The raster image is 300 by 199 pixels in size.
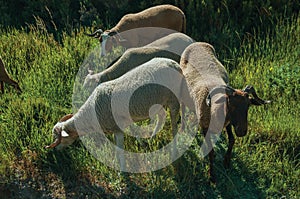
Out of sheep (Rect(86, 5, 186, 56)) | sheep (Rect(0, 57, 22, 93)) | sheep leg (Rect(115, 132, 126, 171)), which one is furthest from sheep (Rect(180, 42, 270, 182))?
sheep (Rect(0, 57, 22, 93))

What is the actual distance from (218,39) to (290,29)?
1194 millimetres

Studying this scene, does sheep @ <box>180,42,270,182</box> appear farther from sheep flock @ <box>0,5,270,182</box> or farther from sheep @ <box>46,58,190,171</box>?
sheep @ <box>46,58,190,171</box>

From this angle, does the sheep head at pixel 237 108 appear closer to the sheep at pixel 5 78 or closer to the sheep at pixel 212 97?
the sheep at pixel 212 97

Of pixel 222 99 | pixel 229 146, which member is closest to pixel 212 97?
pixel 222 99

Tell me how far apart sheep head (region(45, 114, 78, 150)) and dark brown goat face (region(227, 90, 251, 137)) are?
192 centimetres

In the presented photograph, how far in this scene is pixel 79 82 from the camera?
7.25 metres

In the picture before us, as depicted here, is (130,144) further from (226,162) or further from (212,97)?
(212,97)

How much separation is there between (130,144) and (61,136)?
876mm

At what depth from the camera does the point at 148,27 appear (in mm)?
8391

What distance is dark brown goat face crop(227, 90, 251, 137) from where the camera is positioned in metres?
5.26

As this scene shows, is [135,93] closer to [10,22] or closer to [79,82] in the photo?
[79,82]

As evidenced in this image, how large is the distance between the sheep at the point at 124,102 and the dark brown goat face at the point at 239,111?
919 millimetres

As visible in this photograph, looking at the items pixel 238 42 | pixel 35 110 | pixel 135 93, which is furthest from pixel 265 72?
pixel 35 110

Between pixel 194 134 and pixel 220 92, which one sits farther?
pixel 194 134
